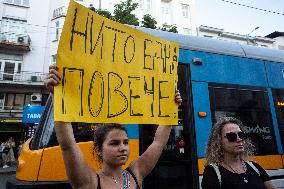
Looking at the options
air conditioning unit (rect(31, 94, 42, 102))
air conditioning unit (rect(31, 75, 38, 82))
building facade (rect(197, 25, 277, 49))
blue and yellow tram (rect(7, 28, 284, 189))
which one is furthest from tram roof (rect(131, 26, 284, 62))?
building facade (rect(197, 25, 277, 49))

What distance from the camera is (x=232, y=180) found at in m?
2.34

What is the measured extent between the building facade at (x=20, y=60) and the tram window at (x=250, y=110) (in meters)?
21.9

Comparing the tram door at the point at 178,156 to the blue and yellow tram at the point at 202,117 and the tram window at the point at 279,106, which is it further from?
the tram window at the point at 279,106

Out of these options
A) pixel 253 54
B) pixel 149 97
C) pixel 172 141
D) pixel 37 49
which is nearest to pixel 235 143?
pixel 149 97

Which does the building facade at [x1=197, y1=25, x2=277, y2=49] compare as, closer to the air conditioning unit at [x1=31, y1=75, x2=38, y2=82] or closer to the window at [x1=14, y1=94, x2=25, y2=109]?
the air conditioning unit at [x1=31, y1=75, x2=38, y2=82]

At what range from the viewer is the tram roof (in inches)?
190

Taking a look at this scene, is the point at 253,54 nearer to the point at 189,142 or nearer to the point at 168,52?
the point at 189,142

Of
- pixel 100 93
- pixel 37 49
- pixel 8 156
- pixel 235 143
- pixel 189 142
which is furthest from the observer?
pixel 37 49

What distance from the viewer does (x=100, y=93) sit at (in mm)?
2215

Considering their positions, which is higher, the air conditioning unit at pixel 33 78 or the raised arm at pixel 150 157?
the air conditioning unit at pixel 33 78

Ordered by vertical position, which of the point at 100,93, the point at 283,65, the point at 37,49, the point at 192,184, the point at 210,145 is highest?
the point at 37,49

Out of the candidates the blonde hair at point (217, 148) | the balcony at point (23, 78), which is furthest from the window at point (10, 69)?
the blonde hair at point (217, 148)

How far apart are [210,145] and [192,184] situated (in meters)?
1.66

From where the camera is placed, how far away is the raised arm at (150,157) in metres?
2.27
